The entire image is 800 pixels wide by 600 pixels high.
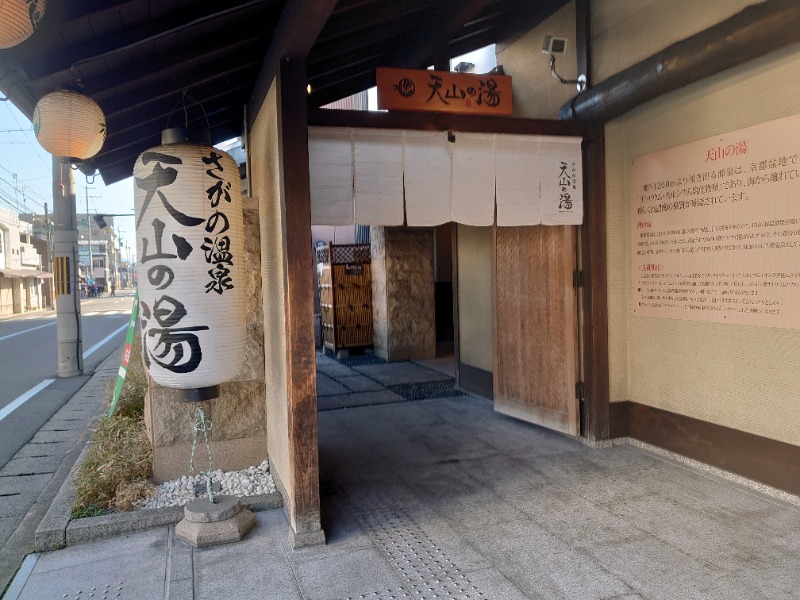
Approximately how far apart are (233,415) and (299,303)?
1.81 metres

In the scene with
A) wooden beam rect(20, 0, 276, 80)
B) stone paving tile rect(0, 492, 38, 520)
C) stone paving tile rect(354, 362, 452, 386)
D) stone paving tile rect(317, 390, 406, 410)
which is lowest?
stone paving tile rect(0, 492, 38, 520)

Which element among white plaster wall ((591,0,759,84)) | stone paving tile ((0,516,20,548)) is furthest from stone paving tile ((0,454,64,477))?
white plaster wall ((591,0,759,84))

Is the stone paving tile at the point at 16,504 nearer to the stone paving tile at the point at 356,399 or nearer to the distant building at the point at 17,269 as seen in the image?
the stone paving tile at the point at 356,399

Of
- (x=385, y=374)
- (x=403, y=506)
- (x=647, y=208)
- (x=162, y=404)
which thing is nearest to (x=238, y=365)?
(x=162, y=404)

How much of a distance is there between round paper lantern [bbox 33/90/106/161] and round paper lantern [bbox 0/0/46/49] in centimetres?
184

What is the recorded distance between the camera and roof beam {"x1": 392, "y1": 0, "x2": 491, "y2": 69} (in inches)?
215

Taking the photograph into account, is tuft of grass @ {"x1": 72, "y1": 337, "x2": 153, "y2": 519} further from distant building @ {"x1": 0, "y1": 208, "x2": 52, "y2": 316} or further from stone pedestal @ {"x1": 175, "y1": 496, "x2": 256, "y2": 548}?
distant building @ {"x1": 0, "y1": 208, "x2": 52, "y2": 316}

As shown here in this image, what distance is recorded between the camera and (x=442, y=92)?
5363mm

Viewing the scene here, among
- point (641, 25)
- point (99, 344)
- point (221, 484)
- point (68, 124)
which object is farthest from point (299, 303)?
point (99, 344)

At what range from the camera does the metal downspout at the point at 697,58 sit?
3715 millimetres

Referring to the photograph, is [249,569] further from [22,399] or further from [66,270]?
[66,270]

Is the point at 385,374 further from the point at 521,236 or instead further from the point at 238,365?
the point at 238,365

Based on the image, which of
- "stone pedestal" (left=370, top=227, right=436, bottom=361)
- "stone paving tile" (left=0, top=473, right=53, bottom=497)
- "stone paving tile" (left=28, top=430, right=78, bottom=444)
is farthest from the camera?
"stone pedestal" (left=370, top=227, right=436, bottom=361)

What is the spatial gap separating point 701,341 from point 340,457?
3.70m
